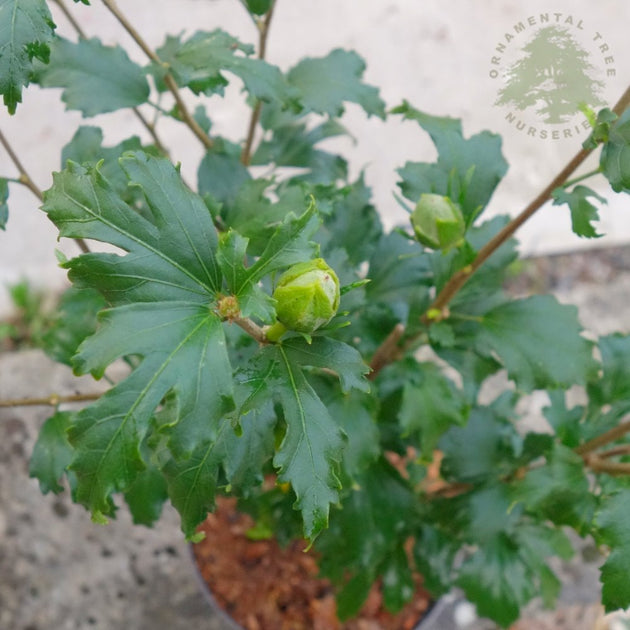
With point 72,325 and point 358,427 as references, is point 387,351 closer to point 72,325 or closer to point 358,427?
point 358,427

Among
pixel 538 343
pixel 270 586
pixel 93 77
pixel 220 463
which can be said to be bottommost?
pixel 270 586

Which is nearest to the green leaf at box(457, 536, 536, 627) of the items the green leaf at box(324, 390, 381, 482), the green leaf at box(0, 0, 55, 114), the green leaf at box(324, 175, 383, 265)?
the green leaf at box(324, 390, 381, 482)

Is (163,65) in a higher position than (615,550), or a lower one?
higher

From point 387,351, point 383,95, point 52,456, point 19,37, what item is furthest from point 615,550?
point 383,95

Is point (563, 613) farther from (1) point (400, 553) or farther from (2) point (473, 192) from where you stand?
(2) point (473, 192)

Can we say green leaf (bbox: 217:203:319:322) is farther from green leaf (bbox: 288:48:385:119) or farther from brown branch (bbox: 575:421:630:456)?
brown branch (bbox: 575:421:630:456)

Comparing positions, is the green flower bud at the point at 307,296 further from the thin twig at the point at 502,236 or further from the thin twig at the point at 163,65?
the thin twig at the point at 163,65
